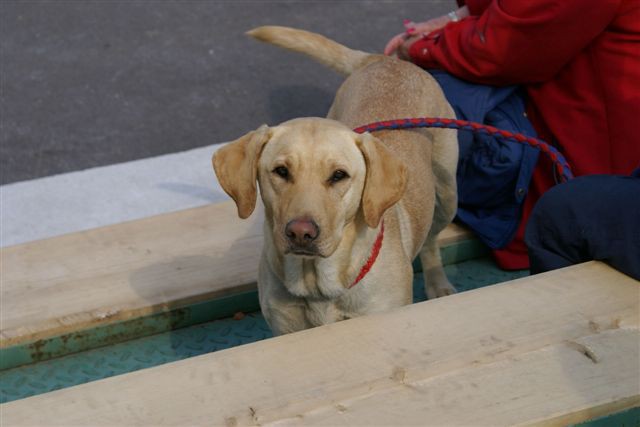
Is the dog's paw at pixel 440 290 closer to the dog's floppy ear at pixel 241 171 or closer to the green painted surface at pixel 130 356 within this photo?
the green painted surface at pixel 130 356

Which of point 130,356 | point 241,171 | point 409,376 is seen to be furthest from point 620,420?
point 130,356

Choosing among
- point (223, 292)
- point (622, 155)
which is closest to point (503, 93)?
point (622, 155)

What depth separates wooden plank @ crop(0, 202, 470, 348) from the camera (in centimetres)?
338

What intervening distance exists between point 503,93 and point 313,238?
1.73 m

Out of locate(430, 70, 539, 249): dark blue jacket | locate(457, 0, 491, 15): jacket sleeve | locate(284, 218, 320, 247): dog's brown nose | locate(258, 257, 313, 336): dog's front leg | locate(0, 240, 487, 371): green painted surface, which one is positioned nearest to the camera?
locate(284, 218, 320, 247): dog's brown nose

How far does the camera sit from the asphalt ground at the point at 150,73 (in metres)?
5.05

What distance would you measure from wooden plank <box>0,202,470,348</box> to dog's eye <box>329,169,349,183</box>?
1046 millimetres

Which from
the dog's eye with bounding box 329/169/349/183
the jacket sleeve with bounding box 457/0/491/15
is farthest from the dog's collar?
the jacket sleeve with bounding box 457/0/491/15

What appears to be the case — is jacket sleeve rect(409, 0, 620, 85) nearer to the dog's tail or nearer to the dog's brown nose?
the dog's tail

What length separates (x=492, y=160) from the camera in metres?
3.93

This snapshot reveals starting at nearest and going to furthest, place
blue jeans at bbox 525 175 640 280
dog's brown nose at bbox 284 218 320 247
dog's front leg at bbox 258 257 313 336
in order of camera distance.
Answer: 1. dog's brown nose at bbox 284 218 320 247
2. blue jeans at bbox 525 175 640 280
3. dog's front leg at bbox 258 257 313 336

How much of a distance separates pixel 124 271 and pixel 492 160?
1596mm

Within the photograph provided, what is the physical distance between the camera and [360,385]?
7.81ft

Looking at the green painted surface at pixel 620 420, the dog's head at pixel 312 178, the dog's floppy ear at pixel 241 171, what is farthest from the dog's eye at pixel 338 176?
the green painted surface at pixel 620 420
